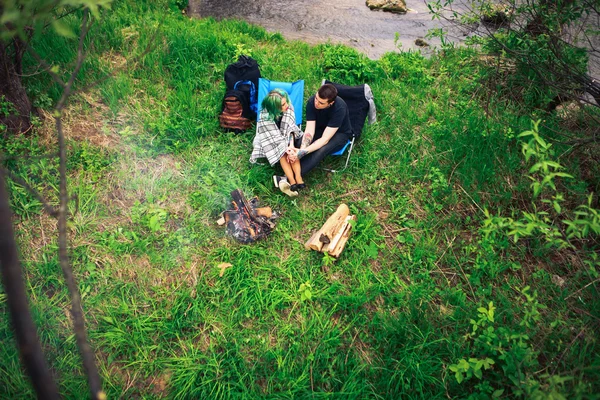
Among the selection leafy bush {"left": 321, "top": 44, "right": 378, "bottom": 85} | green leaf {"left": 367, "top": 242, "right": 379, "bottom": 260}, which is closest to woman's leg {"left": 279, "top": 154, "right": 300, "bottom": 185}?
green leaf {"left": 367, "top": 242, "right": 379, "bottom": 260}

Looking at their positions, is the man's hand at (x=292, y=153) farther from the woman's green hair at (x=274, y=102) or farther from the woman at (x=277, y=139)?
the woman's green hair at (x=274, y=102)

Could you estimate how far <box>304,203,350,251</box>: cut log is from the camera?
3771 mm

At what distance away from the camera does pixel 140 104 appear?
16.1 ft

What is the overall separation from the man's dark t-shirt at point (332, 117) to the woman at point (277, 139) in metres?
0.30

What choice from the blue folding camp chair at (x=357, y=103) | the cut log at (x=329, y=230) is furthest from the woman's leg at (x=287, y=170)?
the blue folding camp chair at (x=357, y=103)

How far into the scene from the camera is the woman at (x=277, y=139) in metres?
4.37

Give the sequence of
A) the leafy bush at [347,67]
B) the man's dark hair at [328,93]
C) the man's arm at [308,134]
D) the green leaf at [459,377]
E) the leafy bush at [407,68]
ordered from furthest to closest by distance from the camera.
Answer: the leafy bush at [407,68] → the leafy bush at [347,67] → the man's arm at [308,134] → the man's dark hair at [328,93] → the green leaf at [459,377]

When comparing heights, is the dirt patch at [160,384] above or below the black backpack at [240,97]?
below

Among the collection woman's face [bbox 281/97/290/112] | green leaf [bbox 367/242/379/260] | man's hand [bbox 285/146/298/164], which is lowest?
green leaf [bbox 367/242/379/260]

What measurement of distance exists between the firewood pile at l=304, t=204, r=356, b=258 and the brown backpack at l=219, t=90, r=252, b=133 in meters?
1.75

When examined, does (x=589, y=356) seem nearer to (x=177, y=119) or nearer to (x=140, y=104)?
(x=177, y=119)

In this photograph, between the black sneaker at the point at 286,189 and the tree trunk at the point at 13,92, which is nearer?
the tree trunk at the point at 13,92

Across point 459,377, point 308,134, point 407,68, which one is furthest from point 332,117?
point 459,377

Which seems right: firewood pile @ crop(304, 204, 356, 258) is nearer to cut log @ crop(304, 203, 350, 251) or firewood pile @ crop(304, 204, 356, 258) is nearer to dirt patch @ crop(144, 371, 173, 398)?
cut log @ crop(304, 203, 350, 251)
